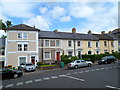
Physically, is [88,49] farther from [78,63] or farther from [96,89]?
[96,89]

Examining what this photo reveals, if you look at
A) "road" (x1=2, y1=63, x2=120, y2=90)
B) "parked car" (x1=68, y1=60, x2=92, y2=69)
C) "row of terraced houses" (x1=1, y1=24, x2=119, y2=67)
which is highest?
"row of terraced houses" (x1=1, y1=24, x2=119, y2=67)

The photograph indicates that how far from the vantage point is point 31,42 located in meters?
24.6

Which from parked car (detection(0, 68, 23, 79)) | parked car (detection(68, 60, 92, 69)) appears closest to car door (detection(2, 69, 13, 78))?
parked car (detection(0, 68, 23, 79))

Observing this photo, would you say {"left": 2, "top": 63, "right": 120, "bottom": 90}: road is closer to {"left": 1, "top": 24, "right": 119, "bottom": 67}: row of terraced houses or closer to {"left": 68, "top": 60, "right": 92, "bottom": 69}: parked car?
{"left": 68, "top": 60, "right": 92, "bottom": 69}: parked car

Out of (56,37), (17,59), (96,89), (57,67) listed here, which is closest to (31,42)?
(17,59)

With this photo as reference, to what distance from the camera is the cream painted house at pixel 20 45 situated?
76.0 ft

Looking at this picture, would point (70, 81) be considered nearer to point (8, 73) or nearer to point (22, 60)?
point (8, 73)

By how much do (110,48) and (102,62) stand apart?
14499 millimetres

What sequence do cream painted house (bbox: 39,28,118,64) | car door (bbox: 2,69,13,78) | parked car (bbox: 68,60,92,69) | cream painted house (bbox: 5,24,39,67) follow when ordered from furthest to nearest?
1. cream painted house (bbox: 39,28,118,64)
2. cream painted house (bbox: 5,24,39,67)
3. parked car (bbox: 68,60,92,69)
4. car door (bbox: 2,69,13,78)

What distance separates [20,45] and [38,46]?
13.3ft

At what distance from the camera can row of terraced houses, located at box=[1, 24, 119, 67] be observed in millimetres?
23359

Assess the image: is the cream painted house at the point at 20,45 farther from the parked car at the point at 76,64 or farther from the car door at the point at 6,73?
the car door at the point at 6,73

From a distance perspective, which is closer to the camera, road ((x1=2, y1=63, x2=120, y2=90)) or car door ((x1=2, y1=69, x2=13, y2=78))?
road ((x1=2, y1=63, x2=120, y2=90))

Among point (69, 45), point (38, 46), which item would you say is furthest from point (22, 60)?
point (69, 45)
